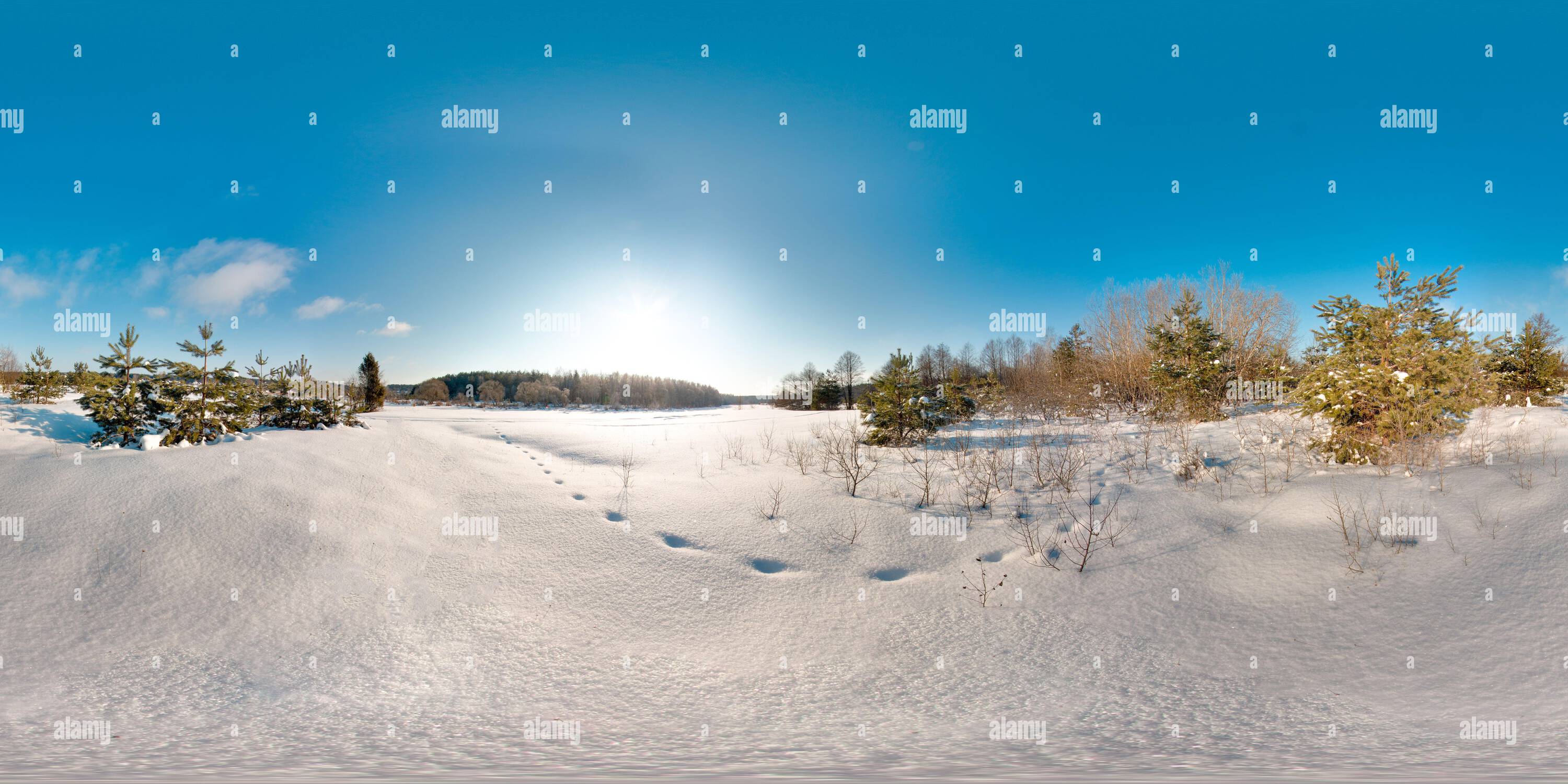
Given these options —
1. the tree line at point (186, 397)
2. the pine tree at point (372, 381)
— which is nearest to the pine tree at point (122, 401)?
the tree line at point (186, 397)

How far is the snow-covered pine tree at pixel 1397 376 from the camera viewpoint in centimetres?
685

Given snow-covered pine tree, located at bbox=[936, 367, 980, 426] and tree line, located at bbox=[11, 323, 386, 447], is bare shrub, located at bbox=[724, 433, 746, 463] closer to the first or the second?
snow-covered pine tree, located at bbox=[936, 367, 980, 426]

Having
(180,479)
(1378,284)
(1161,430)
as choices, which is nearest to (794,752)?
(180,479)

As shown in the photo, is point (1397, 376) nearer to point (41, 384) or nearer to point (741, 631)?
point (741, 631)

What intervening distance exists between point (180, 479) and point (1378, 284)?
1481 cm

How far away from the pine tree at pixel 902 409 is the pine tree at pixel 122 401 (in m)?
10.8

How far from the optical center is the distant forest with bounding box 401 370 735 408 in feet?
242

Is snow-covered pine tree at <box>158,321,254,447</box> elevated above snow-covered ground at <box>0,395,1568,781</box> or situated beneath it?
elevated above

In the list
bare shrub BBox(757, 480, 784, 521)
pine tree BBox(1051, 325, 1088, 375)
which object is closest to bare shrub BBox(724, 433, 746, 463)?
bare shrub BBox(757, 480, 784, 521)

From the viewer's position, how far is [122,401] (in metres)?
6.78

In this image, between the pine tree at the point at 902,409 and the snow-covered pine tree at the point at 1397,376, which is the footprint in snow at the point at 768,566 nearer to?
the pine tree at the point at 902,409

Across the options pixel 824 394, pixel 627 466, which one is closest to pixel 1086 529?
pixel 627 466

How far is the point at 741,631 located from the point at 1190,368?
14482mm

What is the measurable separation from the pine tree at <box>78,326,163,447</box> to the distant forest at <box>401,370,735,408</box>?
62160mm
